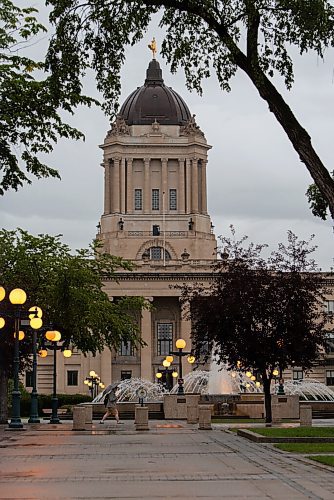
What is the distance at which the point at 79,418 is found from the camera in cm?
3550

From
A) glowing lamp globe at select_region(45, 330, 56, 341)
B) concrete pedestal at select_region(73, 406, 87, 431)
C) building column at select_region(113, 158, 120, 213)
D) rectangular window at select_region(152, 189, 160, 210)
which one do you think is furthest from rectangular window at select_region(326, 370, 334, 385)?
concrete pedestal at select_region(73, 406, 87, 431)

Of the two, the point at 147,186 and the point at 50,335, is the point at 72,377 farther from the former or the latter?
the point at 50,335

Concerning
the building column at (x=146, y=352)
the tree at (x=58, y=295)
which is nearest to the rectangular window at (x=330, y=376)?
the building column at (x=146, y=352)

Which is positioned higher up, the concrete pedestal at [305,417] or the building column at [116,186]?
the building column at [116,186]

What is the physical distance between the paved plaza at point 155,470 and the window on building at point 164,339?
91215mm

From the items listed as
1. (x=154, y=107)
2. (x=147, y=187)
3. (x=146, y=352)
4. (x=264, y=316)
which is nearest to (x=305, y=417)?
(x=264, y=316)

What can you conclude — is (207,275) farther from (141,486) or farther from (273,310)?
(141,486)

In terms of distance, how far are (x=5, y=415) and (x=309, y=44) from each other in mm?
26947

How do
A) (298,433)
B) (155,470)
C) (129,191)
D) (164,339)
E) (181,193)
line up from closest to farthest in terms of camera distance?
(155,470), (298,433), (164,339), (181,193), (129,191)

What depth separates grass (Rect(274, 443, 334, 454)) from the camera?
23297 mm

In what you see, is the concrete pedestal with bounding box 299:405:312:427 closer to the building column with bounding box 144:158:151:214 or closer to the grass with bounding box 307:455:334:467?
the grass with bounding box 307:455:334:467

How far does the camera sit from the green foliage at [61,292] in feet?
155

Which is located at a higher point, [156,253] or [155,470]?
[156,253]

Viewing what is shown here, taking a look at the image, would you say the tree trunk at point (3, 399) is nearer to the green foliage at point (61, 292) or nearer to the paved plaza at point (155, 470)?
the green foliage at point (61, 292)
